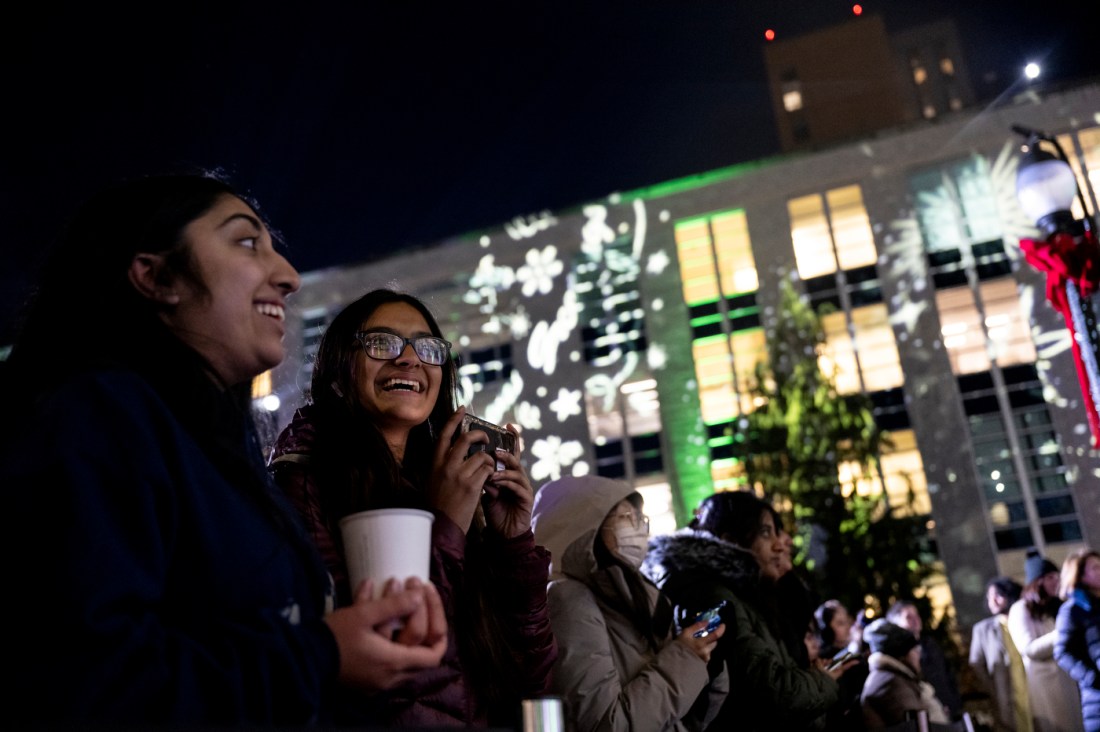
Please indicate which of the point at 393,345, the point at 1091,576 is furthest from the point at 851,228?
the point at 393,345

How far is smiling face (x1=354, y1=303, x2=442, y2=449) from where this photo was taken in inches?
98.0

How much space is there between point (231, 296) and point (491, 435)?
94 cm

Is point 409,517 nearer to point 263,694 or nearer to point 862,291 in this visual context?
point 263,694

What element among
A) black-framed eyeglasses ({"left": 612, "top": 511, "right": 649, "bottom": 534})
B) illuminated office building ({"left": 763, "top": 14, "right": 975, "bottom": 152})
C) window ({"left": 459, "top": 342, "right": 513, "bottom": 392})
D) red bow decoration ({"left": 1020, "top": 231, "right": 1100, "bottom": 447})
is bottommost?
black-framed eyeglasses ({"left": 612, "top": 511, "right": 649, "bottom": 534})

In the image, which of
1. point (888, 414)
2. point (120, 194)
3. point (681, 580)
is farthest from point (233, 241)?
point (888, 414)

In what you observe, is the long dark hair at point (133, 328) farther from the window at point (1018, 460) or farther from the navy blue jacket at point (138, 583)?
the window at point (1018, 460)

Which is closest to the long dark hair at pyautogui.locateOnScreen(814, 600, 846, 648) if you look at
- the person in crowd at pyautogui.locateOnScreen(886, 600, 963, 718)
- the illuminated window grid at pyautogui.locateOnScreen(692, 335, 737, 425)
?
the person in crowd at pyautogui.locateOnScreen(886, 600, 963, 718)

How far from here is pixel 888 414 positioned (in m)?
21.6

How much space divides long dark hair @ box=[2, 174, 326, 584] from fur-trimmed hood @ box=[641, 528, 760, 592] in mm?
2749

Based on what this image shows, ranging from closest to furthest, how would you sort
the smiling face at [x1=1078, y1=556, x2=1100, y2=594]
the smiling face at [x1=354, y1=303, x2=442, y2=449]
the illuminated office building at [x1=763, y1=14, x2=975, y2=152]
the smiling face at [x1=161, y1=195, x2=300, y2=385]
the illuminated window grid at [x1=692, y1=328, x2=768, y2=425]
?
the smiling face at [x1=161, y1=195, x2=300, y2=385], the smiling face at [x1=354, y1=303, x2=442, y2=449], the smiling face at [x1=1078, y1=556, x2=1100, y2=594], the illuminated window grid at [x1=692, y1=328, x2=768, y2=425], the illuminated office building at [x1=763, y1=14, x2=975, y2=152]

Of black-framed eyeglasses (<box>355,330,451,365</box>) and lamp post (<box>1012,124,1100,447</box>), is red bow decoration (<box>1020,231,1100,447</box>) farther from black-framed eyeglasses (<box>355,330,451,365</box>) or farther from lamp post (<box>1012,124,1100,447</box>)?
black-framed eyeglasses (<box>355,330,451,365</box>)

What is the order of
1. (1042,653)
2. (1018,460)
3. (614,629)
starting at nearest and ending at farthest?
(614,629) → (1042,653) → (1018,460)

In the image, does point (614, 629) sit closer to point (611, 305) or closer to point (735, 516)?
point (735, 516)

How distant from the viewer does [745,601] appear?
4117 millimetres
